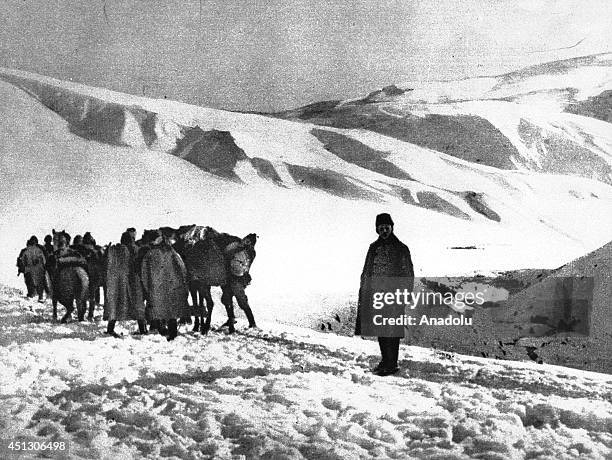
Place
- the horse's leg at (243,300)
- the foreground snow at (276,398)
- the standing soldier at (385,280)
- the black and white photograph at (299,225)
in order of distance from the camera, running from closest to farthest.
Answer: the foreground snow at (276,398)
the black and white photograph at (299,225)
the standing soldier at (385,280)
the horse's leg at (243,300)

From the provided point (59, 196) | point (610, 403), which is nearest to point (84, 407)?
point (59, 196)

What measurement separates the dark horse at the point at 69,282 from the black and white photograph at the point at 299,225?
0.02 m

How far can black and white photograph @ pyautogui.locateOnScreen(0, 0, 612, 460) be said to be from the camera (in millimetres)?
3221

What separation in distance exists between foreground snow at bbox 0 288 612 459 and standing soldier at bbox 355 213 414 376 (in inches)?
2.6

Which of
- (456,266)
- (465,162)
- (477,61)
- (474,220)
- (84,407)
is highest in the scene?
(477,61)

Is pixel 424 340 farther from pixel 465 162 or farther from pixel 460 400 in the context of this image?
pixel 465 162

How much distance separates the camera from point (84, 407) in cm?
328

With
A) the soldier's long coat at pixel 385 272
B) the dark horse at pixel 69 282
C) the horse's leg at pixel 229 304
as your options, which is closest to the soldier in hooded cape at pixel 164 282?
the horse's leg at pixel 229 304

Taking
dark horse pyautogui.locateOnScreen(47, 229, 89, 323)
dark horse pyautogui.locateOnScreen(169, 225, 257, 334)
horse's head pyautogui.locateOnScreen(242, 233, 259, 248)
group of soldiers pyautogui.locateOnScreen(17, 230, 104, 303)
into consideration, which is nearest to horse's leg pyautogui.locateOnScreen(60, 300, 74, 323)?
dark horse pyautogui.locateOnScreen(47, 229, 89, 323)

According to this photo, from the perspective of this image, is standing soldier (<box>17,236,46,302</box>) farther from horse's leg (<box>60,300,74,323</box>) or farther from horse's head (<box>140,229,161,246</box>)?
horse's head (<box>140,229,161,246</box>)

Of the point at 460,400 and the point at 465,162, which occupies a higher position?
the point at 465,162

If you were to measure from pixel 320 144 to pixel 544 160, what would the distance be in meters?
1.14

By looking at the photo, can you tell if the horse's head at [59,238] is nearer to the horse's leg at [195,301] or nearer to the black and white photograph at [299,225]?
the black and white photograph at [299,225]

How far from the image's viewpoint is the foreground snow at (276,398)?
3033mm
